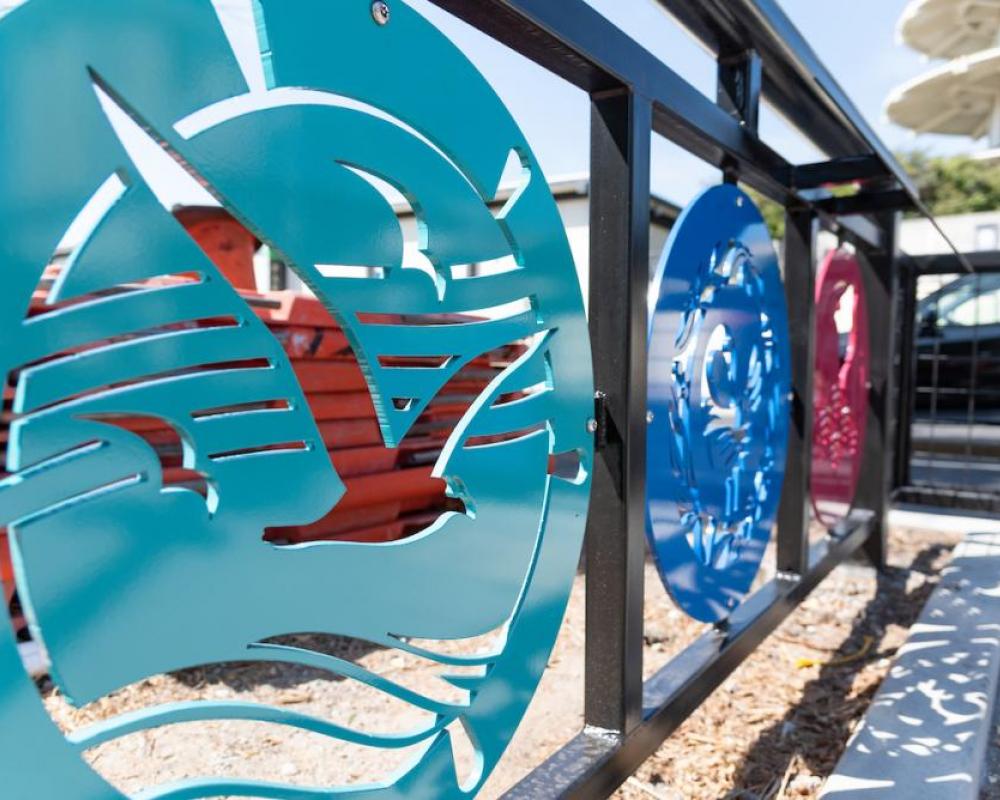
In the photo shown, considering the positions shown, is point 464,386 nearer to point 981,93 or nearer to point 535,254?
point 535,254

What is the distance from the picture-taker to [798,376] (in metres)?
3.15

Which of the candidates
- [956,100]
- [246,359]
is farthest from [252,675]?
[956,100]

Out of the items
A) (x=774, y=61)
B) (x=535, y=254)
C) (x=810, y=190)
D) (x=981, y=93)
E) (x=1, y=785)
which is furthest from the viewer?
(x=981, y=93)

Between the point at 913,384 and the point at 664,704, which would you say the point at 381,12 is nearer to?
the point at 664,704

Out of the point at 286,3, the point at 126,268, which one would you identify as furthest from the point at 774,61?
the point at 126,268

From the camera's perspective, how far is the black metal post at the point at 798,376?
3.15 meters

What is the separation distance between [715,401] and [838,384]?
2.14 m

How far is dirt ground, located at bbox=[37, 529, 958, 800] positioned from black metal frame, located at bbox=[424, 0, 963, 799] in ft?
1.36

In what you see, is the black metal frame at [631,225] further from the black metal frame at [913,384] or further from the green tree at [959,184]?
the green tree at [959,184]

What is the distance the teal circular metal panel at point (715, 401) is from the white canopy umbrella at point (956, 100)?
91.4 ft

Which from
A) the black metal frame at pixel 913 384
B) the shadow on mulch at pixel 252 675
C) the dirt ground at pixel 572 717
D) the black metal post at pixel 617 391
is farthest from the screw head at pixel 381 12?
the black metal frame at pixel 913 384

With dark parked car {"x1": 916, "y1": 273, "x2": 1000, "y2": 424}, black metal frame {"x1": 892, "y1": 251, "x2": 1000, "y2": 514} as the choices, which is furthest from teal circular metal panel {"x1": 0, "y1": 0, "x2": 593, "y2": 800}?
dark parked car {"x1": 916, "y1": 273, "x2": 1000, "y2": 424}

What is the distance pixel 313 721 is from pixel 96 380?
1.86ft

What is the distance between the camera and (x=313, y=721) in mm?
1081
